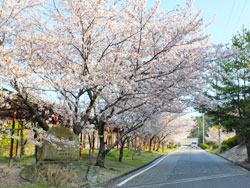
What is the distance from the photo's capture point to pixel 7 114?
44.9 feet

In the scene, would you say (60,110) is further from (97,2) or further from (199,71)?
(199,71)

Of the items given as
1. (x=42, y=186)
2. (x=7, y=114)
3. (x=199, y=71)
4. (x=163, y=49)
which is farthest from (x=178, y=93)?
(x=7, y=114)

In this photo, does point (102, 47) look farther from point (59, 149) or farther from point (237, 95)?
point (237, 95)

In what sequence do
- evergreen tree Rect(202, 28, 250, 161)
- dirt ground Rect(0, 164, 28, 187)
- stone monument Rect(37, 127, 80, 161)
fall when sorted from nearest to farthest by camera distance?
dirt ground Rect(0, 164, 28, 187), stone monument Rect(37, 127, 80, 161), evergreen tree Rect(202, 28, 250, 161)

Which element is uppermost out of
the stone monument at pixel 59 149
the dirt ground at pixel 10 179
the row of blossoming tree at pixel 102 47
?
the row of blossoming tree at pixel 102 47

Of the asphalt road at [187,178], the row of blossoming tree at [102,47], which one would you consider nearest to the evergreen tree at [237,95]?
the asphalt road at [187,178]

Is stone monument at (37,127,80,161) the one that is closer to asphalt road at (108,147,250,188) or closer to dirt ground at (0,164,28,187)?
dirt ground at (0,164,28,187)

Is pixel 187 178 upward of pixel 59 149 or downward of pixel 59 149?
downward

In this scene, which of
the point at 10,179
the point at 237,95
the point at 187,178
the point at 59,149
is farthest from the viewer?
the point at 237,95

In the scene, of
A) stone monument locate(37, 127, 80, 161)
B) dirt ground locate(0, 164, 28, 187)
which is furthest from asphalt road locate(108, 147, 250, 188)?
dirt ground locate(0, 164, 28, 187)

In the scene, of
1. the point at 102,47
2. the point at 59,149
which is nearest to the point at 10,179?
the point at 59,149

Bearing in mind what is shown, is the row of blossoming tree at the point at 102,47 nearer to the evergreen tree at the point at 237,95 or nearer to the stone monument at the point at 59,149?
the stone monument at the point at 59,149

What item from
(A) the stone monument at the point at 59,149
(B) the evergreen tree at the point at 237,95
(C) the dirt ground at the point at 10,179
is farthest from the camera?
(B) the evergreen tree at the point at 237,95

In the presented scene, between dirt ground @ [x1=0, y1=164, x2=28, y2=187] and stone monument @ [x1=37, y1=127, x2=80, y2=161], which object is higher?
stone monument @ [x1=37, y1=127, x2=80, y2=161]
